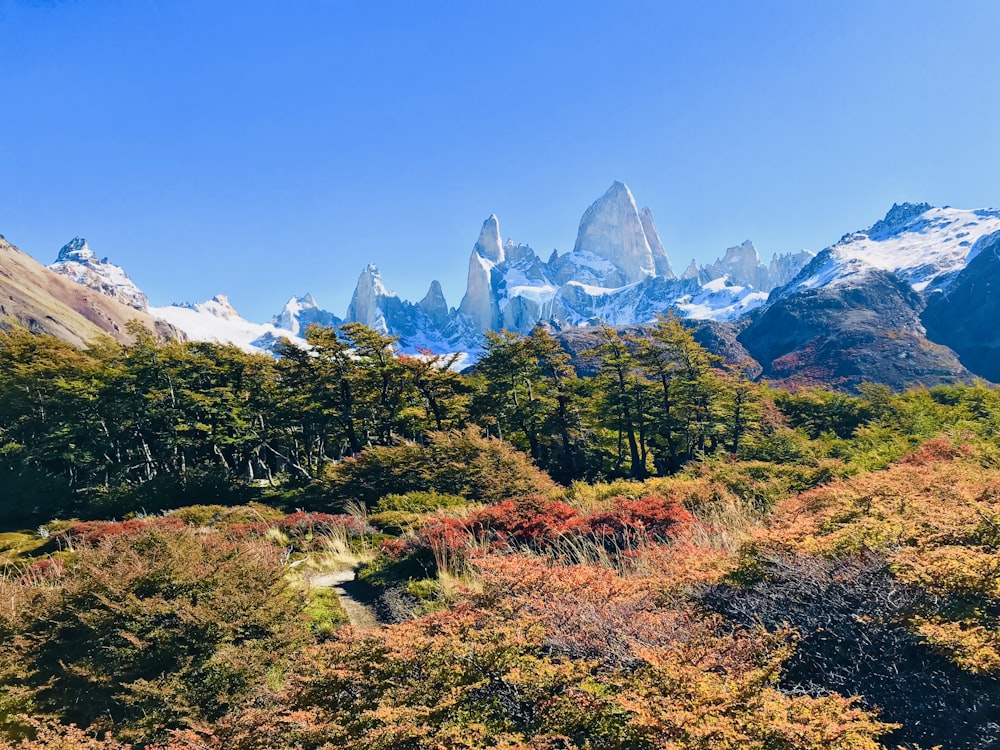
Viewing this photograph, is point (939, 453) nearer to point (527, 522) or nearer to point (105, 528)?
point (527, 522)

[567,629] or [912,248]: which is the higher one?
[912,248]

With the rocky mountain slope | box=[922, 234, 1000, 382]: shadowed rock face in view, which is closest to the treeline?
the rocky mountain slope

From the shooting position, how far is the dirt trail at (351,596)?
771 cm

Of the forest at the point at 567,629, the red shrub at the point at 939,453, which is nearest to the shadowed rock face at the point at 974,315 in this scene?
the red shrub at the point at 939,453

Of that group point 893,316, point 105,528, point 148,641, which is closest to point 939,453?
point 148,641

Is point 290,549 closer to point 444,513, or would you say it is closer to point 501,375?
point 444,513

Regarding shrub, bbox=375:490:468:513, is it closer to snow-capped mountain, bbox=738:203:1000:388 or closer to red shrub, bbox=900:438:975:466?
red shrub, bbox=900:438:975:466

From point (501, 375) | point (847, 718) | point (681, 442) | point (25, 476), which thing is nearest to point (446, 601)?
point (847, 718)

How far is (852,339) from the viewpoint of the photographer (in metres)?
86.3

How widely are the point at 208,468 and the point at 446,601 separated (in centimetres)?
2226

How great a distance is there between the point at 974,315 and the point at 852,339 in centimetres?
2551

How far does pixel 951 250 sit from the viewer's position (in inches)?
4811

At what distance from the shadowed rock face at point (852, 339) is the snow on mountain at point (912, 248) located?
735cm

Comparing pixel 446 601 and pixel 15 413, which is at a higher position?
pixel 15 413
